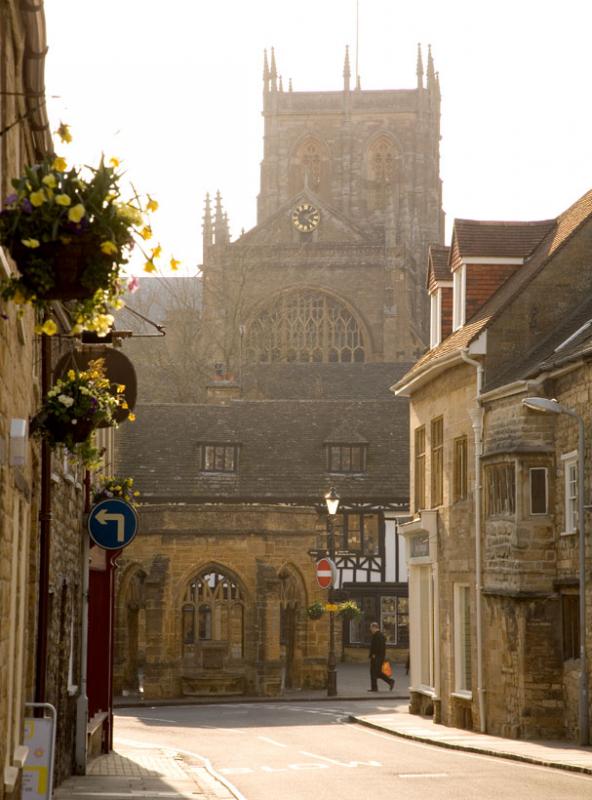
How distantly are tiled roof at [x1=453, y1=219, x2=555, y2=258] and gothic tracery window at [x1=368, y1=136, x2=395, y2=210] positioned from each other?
69496 mm

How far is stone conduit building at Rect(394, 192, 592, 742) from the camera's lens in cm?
2505

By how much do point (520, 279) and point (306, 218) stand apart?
55.9 m

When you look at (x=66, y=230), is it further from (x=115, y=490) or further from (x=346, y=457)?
(x=346, y=457)

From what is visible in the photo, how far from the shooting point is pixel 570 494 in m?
24.9

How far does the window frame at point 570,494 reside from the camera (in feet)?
80.9

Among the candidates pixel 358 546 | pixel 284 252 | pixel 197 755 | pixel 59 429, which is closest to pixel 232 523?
pixel 358 546

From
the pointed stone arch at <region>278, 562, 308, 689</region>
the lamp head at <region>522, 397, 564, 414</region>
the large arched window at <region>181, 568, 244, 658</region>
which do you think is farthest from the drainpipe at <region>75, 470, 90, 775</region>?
the pointed stone arch at <region>278, 562, 308, 689</region>

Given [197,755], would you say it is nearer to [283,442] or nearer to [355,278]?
[283,442]

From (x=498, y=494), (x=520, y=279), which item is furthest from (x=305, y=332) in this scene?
(x=498, y=494)

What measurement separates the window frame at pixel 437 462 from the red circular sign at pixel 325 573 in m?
9.03

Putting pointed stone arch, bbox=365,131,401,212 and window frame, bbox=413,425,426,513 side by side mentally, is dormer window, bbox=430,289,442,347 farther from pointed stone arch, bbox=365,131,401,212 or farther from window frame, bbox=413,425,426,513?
pointed stone arch, bbox=365,131,401,212

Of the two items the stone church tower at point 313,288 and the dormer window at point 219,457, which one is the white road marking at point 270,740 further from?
the stone church tower at point 313,288

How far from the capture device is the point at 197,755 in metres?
23.0

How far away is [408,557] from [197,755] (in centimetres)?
1151
